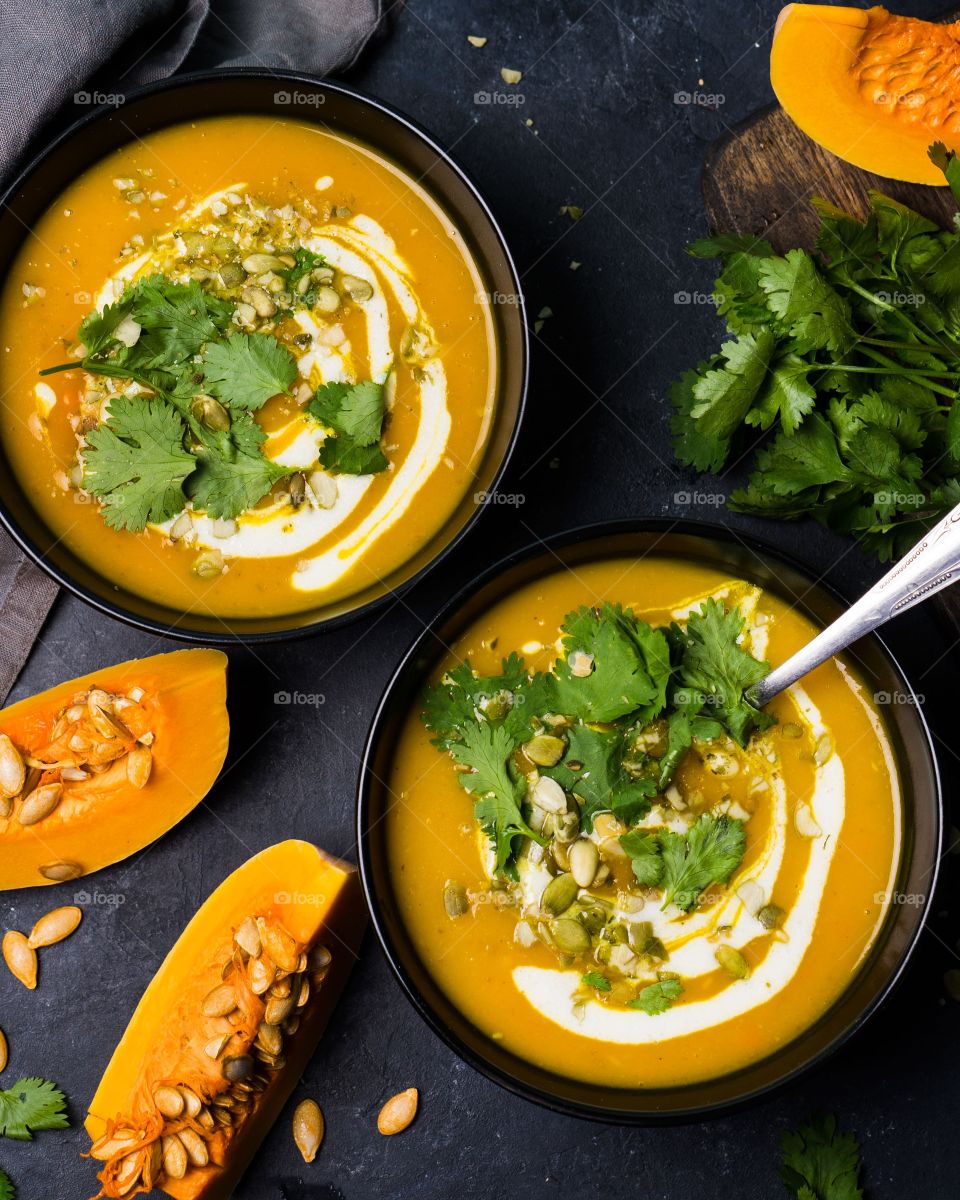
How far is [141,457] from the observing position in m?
1.90

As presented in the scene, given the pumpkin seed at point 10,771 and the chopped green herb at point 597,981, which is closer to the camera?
the chopped green herb at point 597,981

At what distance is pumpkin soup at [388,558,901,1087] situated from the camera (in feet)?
5.91

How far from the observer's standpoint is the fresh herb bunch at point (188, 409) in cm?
190

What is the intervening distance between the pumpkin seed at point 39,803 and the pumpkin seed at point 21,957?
34 centimetres

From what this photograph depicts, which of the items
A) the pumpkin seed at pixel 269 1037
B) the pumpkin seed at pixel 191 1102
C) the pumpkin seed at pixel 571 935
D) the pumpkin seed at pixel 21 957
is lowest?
the pumpkin seed at pixel 21 957

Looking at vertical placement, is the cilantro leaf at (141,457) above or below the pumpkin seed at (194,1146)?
above

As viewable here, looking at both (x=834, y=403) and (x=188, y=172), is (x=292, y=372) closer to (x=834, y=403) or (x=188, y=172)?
(x=188, y=172)

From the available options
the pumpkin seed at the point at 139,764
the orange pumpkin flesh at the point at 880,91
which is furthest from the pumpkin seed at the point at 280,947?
the orange pumpkin flesh at the point at 880,91

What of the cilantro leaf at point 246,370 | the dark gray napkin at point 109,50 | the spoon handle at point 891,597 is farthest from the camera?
the dark gray napkin at point 109,50

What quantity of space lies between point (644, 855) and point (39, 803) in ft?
3.60

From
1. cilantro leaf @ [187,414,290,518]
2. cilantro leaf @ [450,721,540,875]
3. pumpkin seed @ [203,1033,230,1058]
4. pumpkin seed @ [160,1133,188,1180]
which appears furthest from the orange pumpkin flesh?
pumpkin seed @ [160,1133,188,1180]

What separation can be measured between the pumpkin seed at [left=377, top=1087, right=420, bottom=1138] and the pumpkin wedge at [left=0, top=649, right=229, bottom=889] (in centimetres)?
71

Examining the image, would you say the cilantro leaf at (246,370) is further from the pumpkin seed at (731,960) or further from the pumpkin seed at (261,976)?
the pumpkin seed at (731,960)

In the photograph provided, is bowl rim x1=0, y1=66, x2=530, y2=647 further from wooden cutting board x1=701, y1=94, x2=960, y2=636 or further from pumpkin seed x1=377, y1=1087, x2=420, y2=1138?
pumpkin seed x1=377, y1=1087, x2=420, y2=1138
